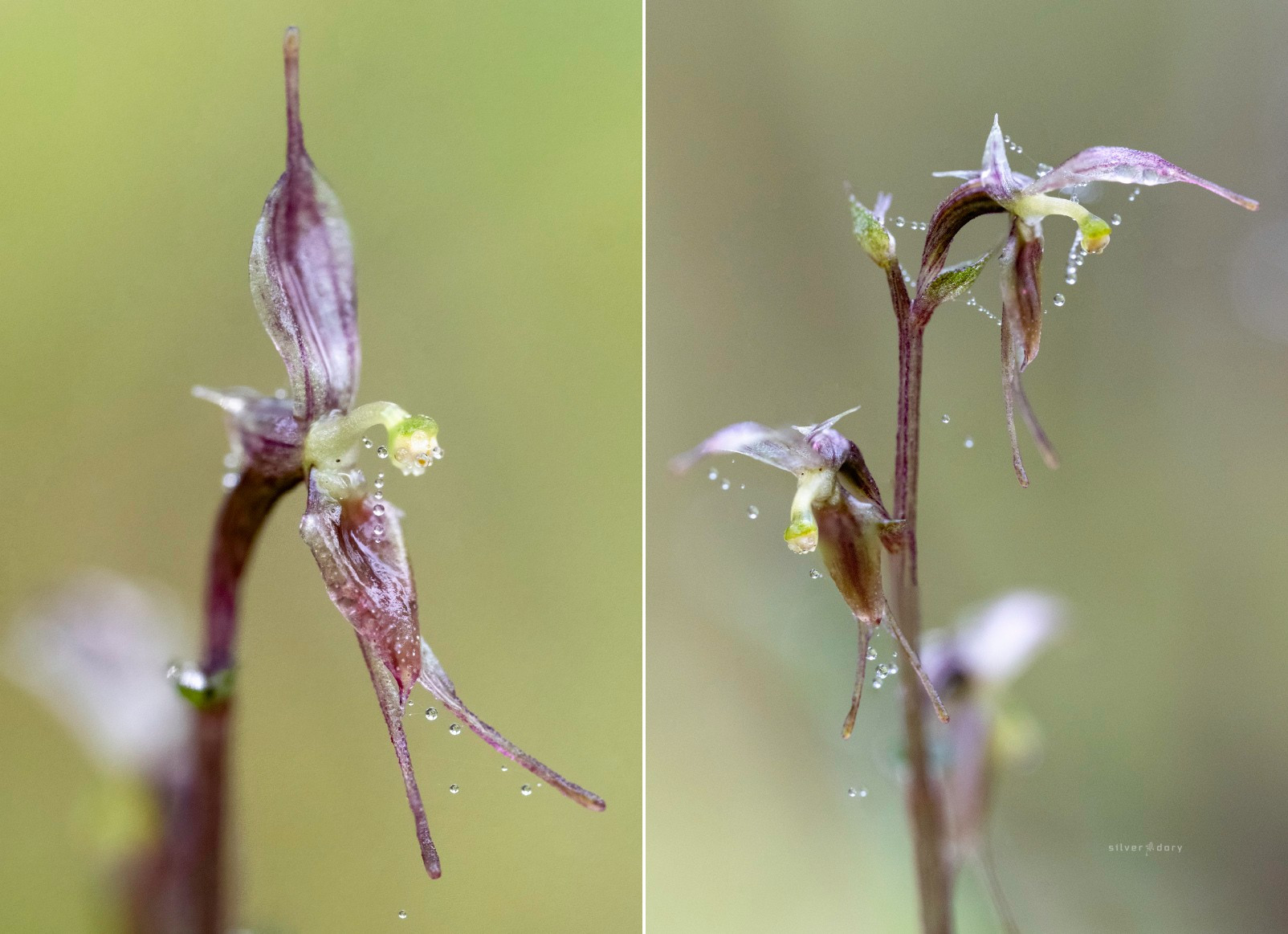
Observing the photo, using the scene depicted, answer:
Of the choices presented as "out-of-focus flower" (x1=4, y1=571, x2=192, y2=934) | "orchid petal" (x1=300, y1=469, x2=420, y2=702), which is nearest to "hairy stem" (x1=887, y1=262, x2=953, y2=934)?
"orchid petal" (x1=300, y1=469, x2=420, y2=702)

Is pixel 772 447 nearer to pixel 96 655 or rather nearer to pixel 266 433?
pixel 266 433

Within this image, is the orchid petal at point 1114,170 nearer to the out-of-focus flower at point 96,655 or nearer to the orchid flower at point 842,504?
the orchid flower at point 842,504

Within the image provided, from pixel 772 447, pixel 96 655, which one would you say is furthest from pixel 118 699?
pixel 772 447

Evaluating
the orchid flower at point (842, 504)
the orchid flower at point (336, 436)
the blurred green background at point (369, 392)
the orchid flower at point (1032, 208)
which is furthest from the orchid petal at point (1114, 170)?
the blurred green background at point (369, 392)

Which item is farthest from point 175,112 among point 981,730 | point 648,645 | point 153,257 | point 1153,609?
point 1153,609

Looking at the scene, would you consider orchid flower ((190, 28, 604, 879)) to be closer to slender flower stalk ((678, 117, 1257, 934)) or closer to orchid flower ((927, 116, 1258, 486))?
slender flower stalk ((678, 117, 1257, 934))

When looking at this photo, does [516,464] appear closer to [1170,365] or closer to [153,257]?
[153,257]
